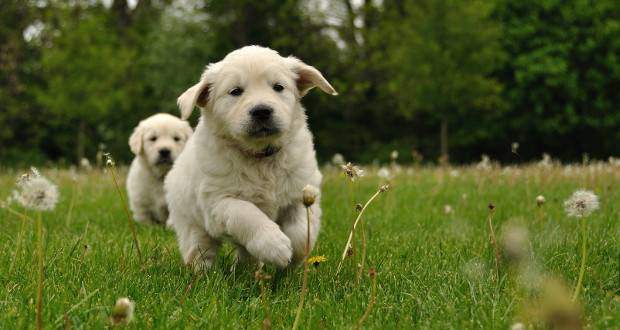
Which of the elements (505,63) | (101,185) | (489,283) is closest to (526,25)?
(505,63)

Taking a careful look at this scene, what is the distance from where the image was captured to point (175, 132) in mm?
7148

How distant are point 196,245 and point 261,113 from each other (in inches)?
39.2

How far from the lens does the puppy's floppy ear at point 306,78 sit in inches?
160

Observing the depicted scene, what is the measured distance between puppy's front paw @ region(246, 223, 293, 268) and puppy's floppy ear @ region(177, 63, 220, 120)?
41.6 inches

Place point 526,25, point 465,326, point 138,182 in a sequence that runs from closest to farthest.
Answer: point 465,326
point 138,182
point 526,25

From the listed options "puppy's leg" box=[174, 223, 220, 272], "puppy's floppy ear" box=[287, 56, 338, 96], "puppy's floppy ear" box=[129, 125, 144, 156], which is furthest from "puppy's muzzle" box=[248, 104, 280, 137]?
"puppy's floppy ear" box=[129, 125, 144, 156]

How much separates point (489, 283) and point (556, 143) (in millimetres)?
23788

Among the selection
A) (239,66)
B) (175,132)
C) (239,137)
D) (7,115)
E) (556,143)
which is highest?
(239,66)

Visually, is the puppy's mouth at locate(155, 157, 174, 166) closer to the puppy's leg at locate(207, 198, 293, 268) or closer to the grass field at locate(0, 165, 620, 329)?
the grass field at locate(0, 165, 620, 329)

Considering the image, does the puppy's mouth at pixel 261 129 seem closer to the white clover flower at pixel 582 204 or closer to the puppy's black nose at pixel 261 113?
the puppy's black nose at pixel 261 113

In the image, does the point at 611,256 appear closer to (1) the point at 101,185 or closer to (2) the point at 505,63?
(1) the point at 101,185

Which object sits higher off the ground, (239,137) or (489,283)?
(239,137)

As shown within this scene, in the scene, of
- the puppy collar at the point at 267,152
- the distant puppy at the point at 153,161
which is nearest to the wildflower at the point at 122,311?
the puppy collar at the point at 267,152

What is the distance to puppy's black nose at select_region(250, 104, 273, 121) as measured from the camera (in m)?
3.62
